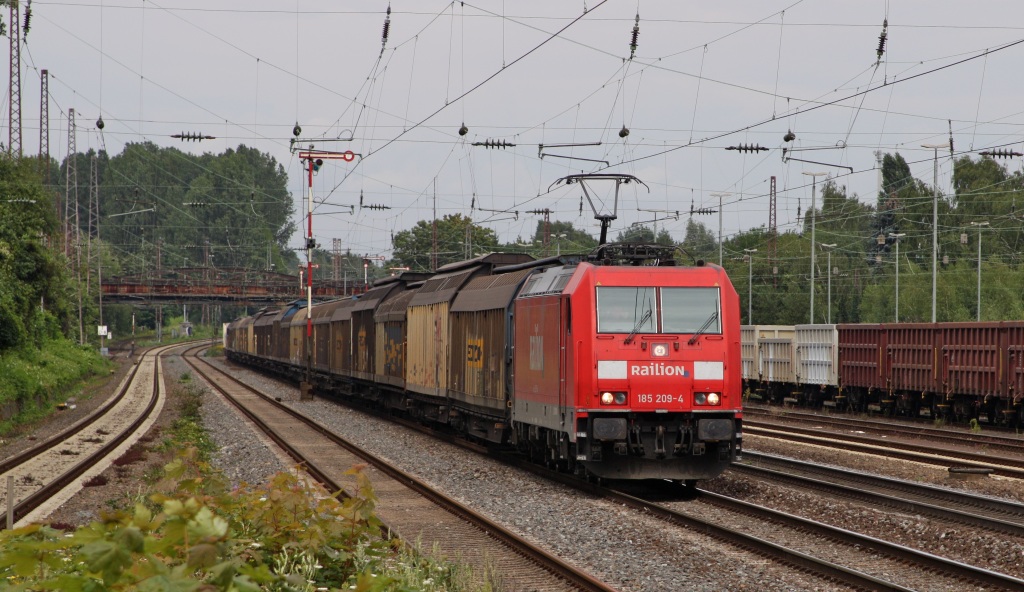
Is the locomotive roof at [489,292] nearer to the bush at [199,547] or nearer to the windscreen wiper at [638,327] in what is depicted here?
the windscreen wiper at [638,327]

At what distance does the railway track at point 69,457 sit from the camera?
15.8 meters

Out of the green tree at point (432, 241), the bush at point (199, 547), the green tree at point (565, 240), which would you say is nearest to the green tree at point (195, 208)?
the green tree at point (565, 240)

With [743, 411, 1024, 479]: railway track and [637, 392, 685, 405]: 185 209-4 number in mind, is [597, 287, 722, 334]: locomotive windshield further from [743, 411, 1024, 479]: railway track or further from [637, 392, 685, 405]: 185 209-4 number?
[743, 411, 1024, 479]: railway track

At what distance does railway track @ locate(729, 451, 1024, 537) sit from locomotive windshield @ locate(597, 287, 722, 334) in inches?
114

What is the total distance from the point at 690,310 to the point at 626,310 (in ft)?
2.97

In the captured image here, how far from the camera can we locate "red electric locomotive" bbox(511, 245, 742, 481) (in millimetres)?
14812

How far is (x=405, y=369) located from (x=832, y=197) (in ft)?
242

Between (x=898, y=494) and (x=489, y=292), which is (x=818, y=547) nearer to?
(x=898, y=494)

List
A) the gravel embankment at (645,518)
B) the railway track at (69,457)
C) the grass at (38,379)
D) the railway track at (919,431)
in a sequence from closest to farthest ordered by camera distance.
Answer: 1. the gravel embankment at (645,518)
2. the railway track at (69,457)
3. the railway track at (919,431)
4. the grass at (38,379)

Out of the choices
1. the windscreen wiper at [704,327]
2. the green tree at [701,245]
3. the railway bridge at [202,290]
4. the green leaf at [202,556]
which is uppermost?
the green tree at [701,245]

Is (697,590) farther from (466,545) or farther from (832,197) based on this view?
(832,197)

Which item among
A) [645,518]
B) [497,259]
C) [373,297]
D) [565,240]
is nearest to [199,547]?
[645,518]

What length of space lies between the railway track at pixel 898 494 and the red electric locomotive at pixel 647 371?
181 centimetres

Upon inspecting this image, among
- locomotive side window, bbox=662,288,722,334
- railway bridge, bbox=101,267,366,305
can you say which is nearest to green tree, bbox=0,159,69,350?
locomotive side window, bbox=662,288,722,334
